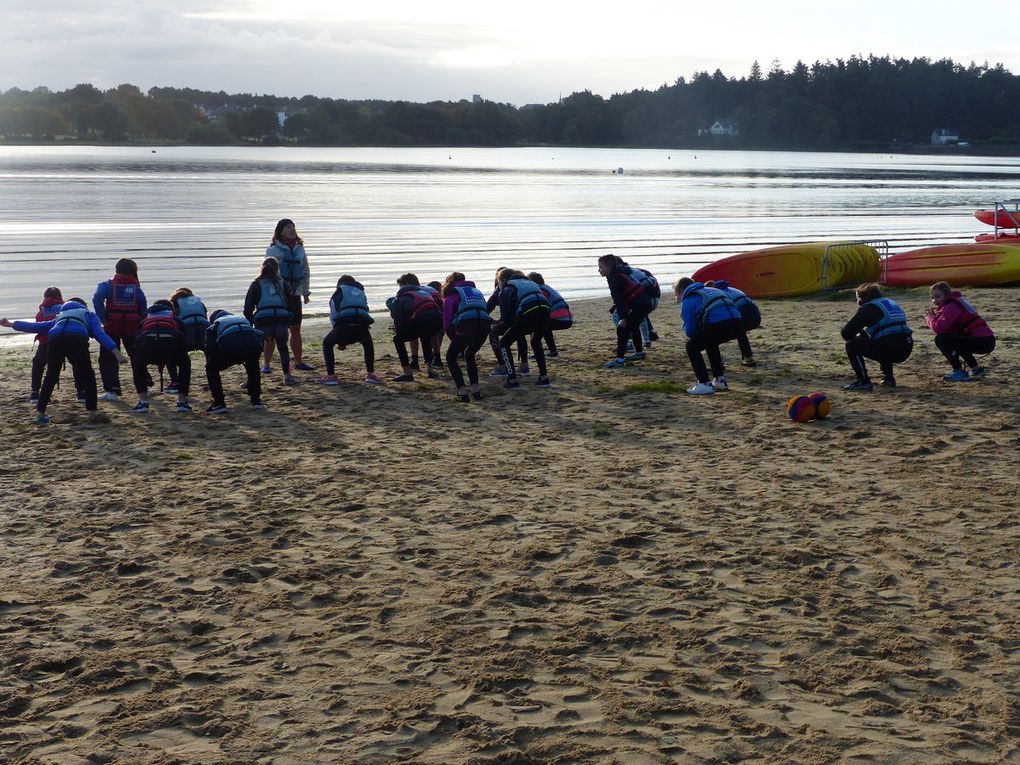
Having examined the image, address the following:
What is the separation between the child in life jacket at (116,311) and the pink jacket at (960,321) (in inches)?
334

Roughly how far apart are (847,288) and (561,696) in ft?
58.0

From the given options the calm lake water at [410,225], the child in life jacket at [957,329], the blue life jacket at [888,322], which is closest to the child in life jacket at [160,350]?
the blue life jacket at [888,322]

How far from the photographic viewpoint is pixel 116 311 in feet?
37.8

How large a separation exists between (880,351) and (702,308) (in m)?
1.87

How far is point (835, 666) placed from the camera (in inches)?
197

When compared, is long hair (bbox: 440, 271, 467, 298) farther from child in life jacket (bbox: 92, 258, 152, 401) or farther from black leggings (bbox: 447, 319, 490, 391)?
child in life jacket (bbox: 92, 258, 152, 401)

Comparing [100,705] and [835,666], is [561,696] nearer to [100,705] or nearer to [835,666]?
[835,666]

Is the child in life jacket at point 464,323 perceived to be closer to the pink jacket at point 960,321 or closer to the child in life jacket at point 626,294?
the child in life jacket at point 626,294

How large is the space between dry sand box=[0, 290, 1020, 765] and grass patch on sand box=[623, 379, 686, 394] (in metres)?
1.20

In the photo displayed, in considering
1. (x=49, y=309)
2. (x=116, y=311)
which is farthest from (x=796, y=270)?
(x=49, y=309)

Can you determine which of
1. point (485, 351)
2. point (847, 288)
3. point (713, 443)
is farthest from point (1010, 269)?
point (713, 443)

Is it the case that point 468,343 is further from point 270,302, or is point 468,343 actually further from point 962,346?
point 962,346

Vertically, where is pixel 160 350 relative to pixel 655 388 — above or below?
above

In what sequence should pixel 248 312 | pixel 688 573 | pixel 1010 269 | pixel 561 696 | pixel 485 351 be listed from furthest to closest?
pixel 1010 269
pixel 485 351
pixel 248 312
pixel 688 573
pixel 561 696
